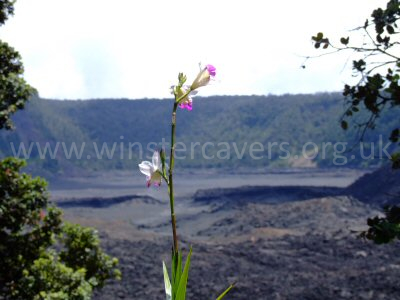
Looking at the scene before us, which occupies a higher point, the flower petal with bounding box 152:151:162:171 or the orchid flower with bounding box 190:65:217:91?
the orchid flower with bounding box 190:65:217:91

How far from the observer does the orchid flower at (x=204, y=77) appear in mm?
2002

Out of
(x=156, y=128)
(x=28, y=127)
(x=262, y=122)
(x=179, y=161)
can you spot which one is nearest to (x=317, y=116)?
(x=262, y=122)

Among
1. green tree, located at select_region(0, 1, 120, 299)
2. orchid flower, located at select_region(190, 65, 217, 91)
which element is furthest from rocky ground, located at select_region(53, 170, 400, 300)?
orchid flower, located at select_region(190, 65, 217, 91)

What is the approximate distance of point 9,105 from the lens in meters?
8.22

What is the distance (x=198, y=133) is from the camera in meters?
103

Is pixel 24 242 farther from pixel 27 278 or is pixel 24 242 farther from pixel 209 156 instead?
pixel 209 156

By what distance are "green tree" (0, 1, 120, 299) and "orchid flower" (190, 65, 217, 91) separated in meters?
6.19

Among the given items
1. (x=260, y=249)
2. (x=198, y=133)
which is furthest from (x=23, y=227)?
(x=198, y=133)

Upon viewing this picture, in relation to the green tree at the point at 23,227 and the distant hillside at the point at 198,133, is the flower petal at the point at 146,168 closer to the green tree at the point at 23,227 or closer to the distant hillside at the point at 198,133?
the green tree at the point at 23,227

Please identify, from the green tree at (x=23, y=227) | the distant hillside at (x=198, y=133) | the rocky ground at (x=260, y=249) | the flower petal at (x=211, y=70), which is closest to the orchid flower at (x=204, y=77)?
the flower petal at (x=211, y=70)

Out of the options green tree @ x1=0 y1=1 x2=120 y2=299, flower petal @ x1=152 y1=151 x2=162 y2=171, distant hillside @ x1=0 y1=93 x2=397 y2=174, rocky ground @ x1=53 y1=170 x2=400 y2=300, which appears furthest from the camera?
distant hillside @ x1=0 y1=93 x2=397 y2=174

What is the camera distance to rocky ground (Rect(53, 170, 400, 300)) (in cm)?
1692

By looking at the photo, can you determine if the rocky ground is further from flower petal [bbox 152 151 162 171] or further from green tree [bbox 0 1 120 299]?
flower petal [bbox 152 151 162 171]

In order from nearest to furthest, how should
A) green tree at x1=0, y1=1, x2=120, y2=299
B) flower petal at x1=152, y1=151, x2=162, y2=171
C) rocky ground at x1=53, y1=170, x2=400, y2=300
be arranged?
flower petal at x1=152, y1=151, x2=162, y2=171
green tree at x1=0, y1=1, x2=120, y2=299
rocky ground at x1=53, y1=170, x2=400, y2=300
